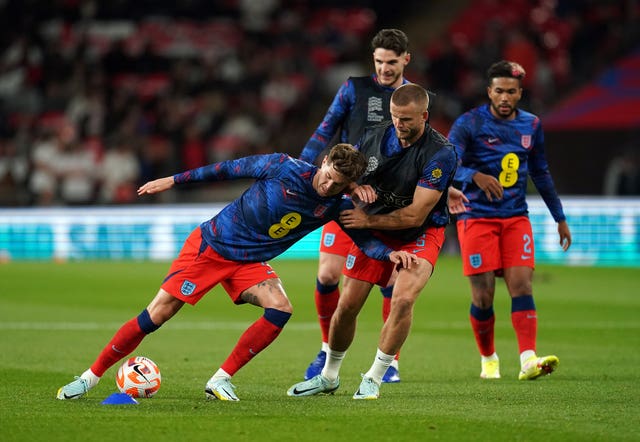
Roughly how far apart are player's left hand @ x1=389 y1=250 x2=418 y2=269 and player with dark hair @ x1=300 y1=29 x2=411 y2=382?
→ 145cm

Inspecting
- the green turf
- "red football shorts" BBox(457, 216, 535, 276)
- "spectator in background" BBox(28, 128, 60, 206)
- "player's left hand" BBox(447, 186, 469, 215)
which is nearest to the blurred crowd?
"spectator in background" BBox(28, 128, 60, 206)

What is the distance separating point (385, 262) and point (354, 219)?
0.60 metres

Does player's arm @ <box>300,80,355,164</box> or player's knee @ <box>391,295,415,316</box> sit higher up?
player's arm @ <box>300,80,355,164</box>

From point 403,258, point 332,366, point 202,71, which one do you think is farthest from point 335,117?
point 202,71

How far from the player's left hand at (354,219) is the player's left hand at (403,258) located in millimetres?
271

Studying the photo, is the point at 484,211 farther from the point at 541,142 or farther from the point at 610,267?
the point at 610,267

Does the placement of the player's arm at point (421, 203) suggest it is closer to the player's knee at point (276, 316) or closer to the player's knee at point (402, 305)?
the player's knee at point (402, 305)

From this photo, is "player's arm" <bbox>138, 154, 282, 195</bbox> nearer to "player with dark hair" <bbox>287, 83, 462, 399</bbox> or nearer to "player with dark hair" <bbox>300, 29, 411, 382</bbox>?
"player with dark hair" <bbox>287, 83, 462, 399</bbox>

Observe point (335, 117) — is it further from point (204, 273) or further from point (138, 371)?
point (138, 371)

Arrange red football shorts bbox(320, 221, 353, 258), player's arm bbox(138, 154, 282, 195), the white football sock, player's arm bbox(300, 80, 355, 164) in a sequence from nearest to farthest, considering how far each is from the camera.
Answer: player's arm bbox(138, 154, 282, 195) < the white football sock < player's arm bbox(300, 80, 355, 164) < red football shorts bbox(320, 221, 353, 258)

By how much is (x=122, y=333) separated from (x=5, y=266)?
14.4 metres

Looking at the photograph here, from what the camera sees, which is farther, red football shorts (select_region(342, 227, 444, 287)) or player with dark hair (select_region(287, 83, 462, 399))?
red football shorts (select_region(342, 227, 444, 287))

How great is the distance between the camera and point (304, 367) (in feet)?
32.4

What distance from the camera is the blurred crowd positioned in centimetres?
2370
